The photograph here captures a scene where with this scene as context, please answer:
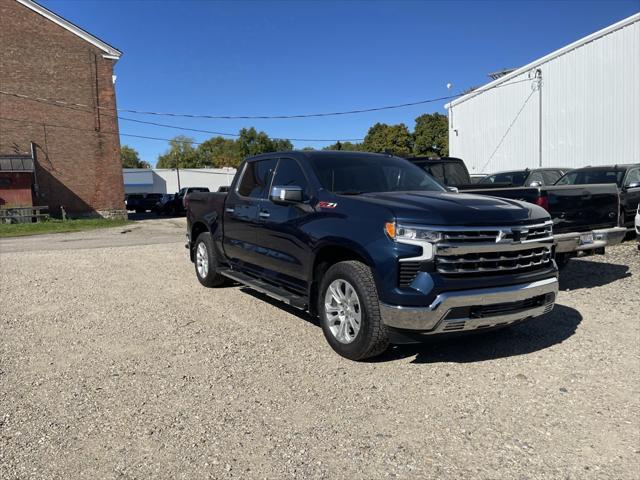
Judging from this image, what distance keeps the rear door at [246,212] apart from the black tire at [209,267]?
0.46 metres

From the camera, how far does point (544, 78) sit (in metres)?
22.1

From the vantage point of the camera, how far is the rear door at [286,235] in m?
4.94

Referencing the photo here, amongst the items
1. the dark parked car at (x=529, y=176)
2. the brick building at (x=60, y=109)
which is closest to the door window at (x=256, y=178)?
the dark parked car at (x=529, y=176)

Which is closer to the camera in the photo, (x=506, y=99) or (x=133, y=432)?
(x=133, y=432)

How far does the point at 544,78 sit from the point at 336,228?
70.1ft

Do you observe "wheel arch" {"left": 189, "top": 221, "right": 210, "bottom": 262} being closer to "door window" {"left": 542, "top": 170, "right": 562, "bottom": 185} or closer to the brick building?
"door window" {"left": 542, "top": 170, "right": 562, "bottom": 185}

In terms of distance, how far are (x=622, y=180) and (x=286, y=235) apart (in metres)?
8.91

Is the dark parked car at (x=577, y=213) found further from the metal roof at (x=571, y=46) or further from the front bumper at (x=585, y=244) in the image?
the metal roof at (x=571, y=46)

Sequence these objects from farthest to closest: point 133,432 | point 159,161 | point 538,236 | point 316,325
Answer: point 159,161 → point 316,325 → point 538,236 → point 133,432

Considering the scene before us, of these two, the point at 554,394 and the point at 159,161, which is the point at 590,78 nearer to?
the point at 554,394

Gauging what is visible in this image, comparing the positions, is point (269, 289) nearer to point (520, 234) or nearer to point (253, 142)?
point (520, 234)

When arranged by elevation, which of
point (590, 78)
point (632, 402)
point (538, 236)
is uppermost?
point (590, 78)

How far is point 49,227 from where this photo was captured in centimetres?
2247

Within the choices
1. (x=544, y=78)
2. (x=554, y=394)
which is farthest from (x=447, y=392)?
(x=544, y=78)
